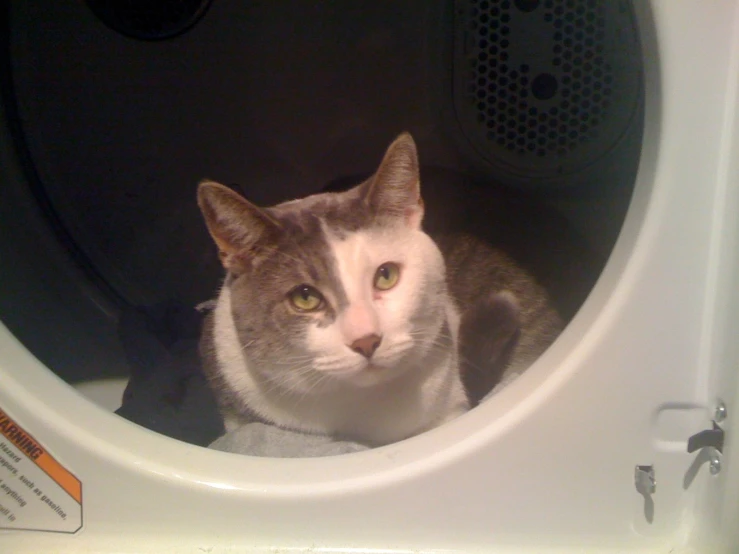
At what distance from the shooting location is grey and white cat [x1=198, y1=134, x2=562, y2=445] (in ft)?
2.38

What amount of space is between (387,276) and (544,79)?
509 mm

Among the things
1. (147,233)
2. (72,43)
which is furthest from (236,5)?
(147,233)

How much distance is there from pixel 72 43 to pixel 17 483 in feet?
2.31

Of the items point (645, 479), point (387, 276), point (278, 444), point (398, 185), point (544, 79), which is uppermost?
point (544, 79)

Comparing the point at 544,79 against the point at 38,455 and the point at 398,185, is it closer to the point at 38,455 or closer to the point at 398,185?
the point at 398,185

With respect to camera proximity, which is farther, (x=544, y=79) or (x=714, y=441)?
(x=544, y=79)

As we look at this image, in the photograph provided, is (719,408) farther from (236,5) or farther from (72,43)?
(72,43)

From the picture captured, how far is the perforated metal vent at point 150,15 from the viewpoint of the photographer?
959 millimetres

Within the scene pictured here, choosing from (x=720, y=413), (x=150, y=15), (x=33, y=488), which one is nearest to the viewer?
(x=720, y=413)

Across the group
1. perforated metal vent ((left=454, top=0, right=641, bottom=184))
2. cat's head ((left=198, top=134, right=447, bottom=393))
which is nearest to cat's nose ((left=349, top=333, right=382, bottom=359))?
cat's head ((left=198, top=134, right=447, bottom=393))

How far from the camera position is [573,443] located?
0.59 m

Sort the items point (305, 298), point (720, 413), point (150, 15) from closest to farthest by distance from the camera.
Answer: point (720, 413) → point (305, 298) → point (150, 15)

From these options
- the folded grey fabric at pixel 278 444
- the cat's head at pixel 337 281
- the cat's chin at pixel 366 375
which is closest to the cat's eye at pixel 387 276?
the cat's head at pixel 337 281

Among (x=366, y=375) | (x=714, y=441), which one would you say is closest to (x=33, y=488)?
(x=366, y=375)
